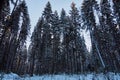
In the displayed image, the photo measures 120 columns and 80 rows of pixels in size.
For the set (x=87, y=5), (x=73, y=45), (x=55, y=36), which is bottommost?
(x=73, y=45)

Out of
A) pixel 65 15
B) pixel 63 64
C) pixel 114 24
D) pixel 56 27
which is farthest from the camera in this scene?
pixel 63 64

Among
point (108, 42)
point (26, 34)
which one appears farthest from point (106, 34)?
point (26, 34)

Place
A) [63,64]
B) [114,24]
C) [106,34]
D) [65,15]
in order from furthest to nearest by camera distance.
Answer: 1. [63,64]
2. [65,15]
3. [106,34]
4. [114,24]

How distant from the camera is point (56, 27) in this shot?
40.1 m

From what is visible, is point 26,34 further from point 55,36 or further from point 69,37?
point 69,37

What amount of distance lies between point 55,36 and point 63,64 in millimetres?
18303

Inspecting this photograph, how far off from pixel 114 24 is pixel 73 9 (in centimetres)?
1118

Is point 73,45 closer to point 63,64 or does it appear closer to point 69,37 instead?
point 69,37

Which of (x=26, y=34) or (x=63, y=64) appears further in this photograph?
(x=63, y=64)

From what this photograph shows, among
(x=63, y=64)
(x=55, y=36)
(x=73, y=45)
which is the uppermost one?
(x=55, y=36)

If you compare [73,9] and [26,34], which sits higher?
[73,9]

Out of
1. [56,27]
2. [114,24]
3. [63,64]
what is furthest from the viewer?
[63,64]

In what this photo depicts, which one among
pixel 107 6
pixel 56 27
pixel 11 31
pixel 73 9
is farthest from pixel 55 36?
pixel 107 6

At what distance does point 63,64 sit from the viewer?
56094 mm
